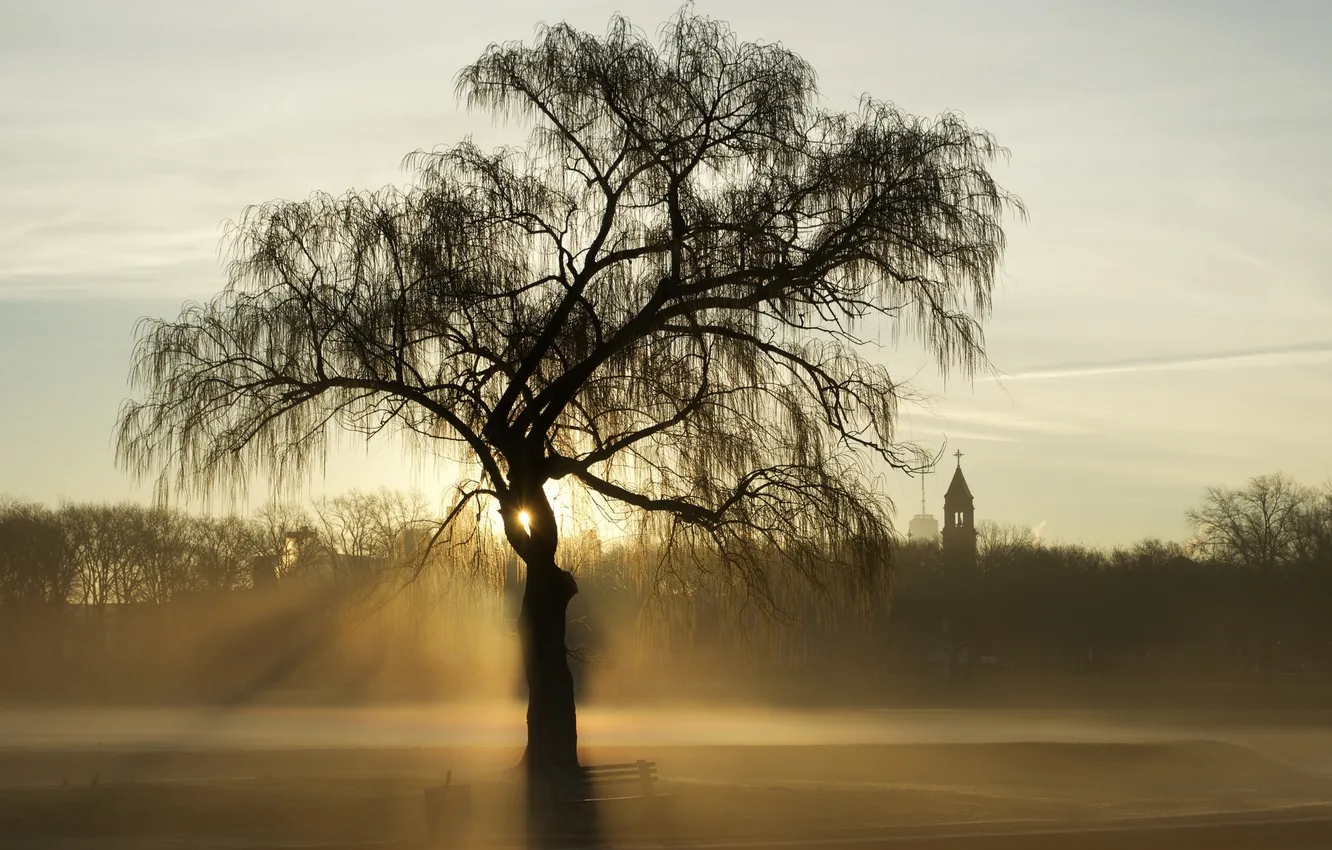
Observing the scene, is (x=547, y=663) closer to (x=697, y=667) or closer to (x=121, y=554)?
(x=697, y=667)

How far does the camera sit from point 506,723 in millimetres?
47625

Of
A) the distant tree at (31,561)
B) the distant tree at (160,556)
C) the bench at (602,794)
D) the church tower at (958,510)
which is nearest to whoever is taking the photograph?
the bench at (602,794)

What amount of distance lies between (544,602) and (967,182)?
8.46m

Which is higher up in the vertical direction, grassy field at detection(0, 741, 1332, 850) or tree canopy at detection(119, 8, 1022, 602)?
tree canopy at detection(119, 8, 1022, 602)

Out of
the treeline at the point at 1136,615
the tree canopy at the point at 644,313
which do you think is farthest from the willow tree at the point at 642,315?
the treeline at the point at 1136,615

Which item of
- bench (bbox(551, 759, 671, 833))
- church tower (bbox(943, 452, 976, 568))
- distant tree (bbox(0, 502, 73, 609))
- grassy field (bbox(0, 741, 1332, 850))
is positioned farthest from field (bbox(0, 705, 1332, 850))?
church tower (bbox(943, 452, 976, 568))

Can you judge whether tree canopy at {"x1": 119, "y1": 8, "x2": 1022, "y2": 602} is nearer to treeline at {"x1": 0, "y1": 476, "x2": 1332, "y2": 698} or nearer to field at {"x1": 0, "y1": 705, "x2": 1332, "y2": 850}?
field at {"x1": 0, "y1": 705, "x2": 1332, "y2": 850}

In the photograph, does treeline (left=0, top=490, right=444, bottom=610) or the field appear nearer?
the field

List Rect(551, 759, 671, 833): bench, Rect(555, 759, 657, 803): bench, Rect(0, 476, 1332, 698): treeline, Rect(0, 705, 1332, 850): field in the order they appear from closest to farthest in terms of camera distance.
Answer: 1. Rect(0, 705, 1332, 850): field
2. Rect(551, 759, 671, 833): bench
3. Rect(555, 759, 657, 803): bench
4. Rect(0, 476, 1332, 698): treeline

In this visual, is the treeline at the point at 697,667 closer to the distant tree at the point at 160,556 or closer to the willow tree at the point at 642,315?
the distant tree at the point at 160,556

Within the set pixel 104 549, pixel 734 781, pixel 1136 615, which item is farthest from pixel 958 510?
pixel 734 781

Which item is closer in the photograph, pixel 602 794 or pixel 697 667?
pixel 602 794

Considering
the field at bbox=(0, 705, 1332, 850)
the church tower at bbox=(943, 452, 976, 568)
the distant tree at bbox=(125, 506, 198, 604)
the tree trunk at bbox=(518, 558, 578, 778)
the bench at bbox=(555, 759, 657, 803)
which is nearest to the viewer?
the field at bbox=(0, 705, 1332, 850)

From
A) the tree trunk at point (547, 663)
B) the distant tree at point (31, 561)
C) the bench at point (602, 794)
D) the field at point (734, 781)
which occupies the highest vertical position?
the distant tree at point (31, 561)
